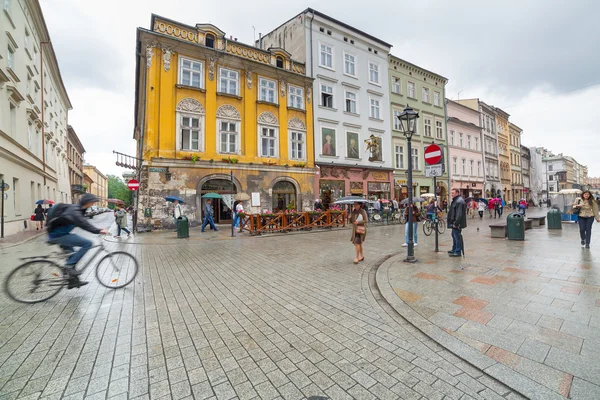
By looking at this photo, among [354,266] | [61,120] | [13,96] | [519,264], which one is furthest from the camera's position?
[61,120]

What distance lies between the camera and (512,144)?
4709cm

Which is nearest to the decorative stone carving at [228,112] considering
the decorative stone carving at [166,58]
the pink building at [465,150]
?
the decorative stone carving at [166,58]

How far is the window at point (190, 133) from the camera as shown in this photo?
17531 mm

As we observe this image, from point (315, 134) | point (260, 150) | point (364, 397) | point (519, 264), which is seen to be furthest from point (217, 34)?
point (364, 397)

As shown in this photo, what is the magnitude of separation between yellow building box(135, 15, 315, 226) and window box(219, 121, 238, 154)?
0.07 meters

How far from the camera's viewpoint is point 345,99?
2480 centimetres

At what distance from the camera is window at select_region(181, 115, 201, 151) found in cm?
1753

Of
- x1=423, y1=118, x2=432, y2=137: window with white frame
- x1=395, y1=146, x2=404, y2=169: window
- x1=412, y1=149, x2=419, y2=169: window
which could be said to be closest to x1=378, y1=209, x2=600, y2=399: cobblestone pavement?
x1=395, y1=146, x2=404, y2=169: window

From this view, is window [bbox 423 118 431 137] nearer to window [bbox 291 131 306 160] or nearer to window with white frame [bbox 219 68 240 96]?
window [bbox 291 131 306 160]

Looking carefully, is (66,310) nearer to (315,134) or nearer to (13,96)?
(13,96)

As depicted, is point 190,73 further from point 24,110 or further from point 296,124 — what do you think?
point 24,110

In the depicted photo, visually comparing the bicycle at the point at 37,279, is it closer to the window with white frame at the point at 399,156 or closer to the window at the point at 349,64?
the window at the point at 349,64

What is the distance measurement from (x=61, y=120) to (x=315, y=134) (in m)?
30.9

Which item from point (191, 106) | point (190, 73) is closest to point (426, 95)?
point (190, 73)
